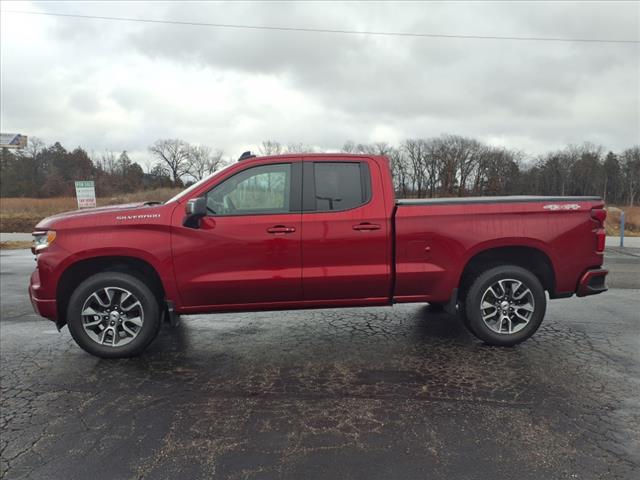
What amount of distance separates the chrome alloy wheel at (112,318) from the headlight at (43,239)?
0.65 metres

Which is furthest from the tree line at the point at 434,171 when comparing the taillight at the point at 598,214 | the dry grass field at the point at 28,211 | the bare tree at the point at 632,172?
the taillight at the point at 598,214

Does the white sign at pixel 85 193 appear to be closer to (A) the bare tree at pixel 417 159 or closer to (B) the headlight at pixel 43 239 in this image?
(B) the headlight at pixel 43 239

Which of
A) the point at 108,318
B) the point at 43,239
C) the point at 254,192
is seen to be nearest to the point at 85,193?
the point at 43,239

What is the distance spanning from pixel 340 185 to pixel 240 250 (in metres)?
1.18

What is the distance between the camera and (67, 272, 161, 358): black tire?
13.2ft

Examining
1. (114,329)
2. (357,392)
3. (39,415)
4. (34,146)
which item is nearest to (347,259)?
(357,392)

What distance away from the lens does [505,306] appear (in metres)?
4.36

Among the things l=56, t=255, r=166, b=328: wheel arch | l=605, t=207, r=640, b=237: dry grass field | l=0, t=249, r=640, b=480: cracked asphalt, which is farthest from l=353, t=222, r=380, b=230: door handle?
l=605, t=207, r=640, b=237: dry grass field

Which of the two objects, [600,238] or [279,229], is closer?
[279,229]

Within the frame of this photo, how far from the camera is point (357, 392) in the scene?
11.1 feet

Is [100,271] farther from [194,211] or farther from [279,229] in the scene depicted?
[279,229]

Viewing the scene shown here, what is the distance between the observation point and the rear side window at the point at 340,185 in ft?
13.8

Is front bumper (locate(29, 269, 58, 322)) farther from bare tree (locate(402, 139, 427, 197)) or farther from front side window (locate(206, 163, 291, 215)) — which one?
bare tree (locate(402, 139, 427, 197))

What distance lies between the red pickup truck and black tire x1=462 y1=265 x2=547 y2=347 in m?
0.01
